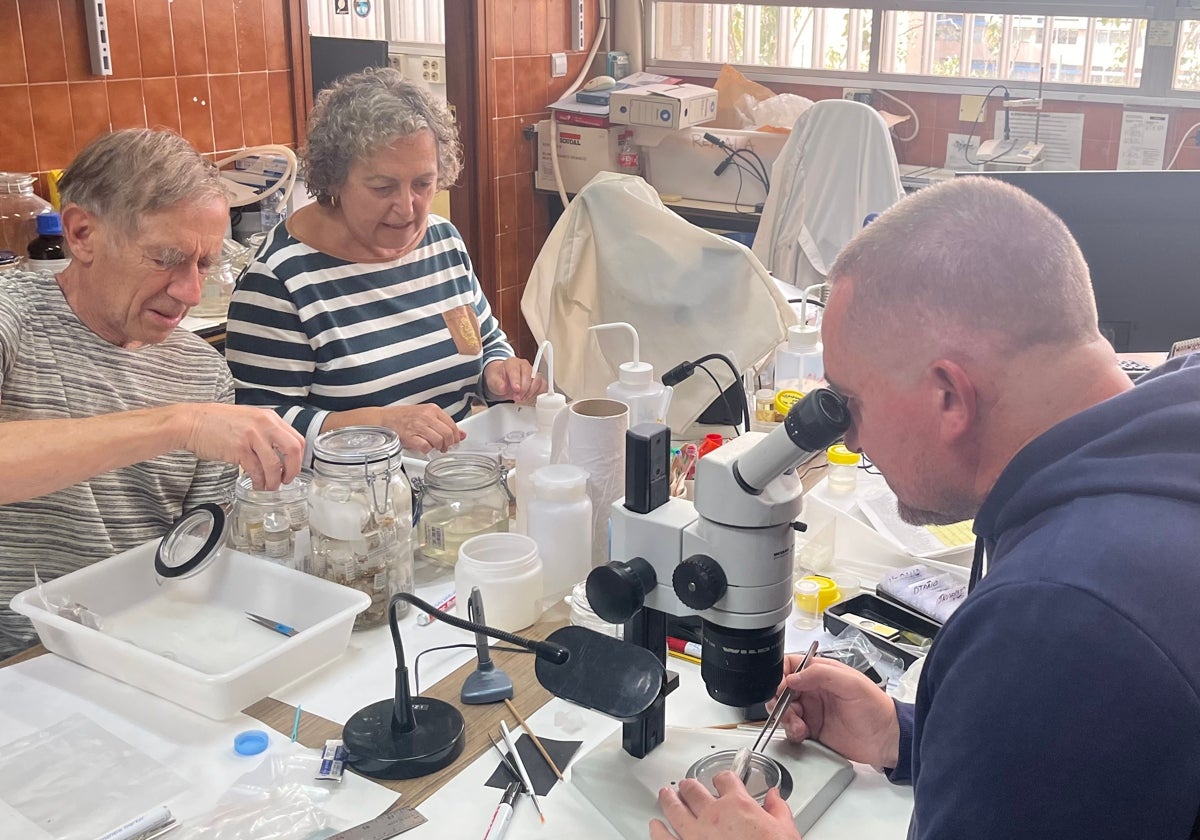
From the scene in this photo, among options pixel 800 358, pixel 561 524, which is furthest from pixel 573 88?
pixel 561 524

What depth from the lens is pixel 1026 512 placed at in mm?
909

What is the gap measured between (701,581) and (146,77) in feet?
9.98

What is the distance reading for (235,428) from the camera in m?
1.45

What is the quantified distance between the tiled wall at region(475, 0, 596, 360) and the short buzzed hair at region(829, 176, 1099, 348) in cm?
361

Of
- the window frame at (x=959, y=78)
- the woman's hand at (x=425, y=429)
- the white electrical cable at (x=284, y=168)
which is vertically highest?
the window frame at (x=959, y=78)

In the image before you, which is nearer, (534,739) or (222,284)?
(534,739)

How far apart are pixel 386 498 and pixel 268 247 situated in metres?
0.88

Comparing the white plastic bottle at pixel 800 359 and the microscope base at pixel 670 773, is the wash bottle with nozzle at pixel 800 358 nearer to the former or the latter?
the white plastic bottle at pixel 800 359

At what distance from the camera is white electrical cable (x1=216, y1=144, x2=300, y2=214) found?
3650 mm

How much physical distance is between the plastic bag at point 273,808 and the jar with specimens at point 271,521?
1.42 ft

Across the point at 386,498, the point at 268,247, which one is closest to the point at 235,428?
the point at 386,498

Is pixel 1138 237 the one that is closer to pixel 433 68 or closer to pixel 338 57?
pixel 338 57

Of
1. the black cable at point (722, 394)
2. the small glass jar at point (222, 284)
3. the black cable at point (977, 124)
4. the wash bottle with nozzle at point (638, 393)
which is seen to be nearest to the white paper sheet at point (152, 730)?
the wash bottle with nozzle at point (638, 393)

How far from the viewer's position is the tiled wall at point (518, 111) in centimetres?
453
